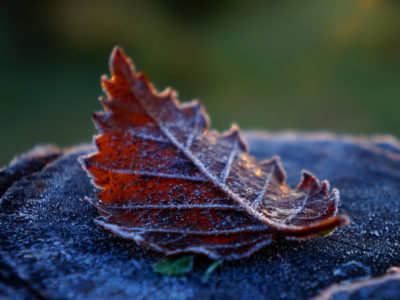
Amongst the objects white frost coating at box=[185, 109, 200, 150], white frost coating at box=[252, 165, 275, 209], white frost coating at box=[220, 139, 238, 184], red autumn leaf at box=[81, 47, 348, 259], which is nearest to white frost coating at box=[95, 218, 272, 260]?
red autumn leaf at box=[81, 47, 348, 259]

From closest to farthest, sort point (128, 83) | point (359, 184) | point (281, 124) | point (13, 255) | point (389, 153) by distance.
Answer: point (13, 255) → point (128, 83) → point (359, 184) → point (389, 153) → point (281, 124)

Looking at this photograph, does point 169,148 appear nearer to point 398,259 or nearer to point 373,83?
point 398,259

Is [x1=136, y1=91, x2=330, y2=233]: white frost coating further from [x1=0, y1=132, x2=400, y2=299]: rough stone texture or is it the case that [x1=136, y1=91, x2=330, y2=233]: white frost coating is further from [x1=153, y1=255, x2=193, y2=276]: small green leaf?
[x1=153, y1=255, x2=193, y2=276]: small green leaf

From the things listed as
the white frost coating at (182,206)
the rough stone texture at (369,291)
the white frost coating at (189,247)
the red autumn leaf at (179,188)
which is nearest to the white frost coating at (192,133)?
the red autumn leaf at (179,188)

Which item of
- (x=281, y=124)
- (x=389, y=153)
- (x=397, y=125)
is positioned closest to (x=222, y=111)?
(x=281, y=124)

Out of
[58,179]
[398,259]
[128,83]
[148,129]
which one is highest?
[128,83]

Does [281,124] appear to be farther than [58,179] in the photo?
Yes
